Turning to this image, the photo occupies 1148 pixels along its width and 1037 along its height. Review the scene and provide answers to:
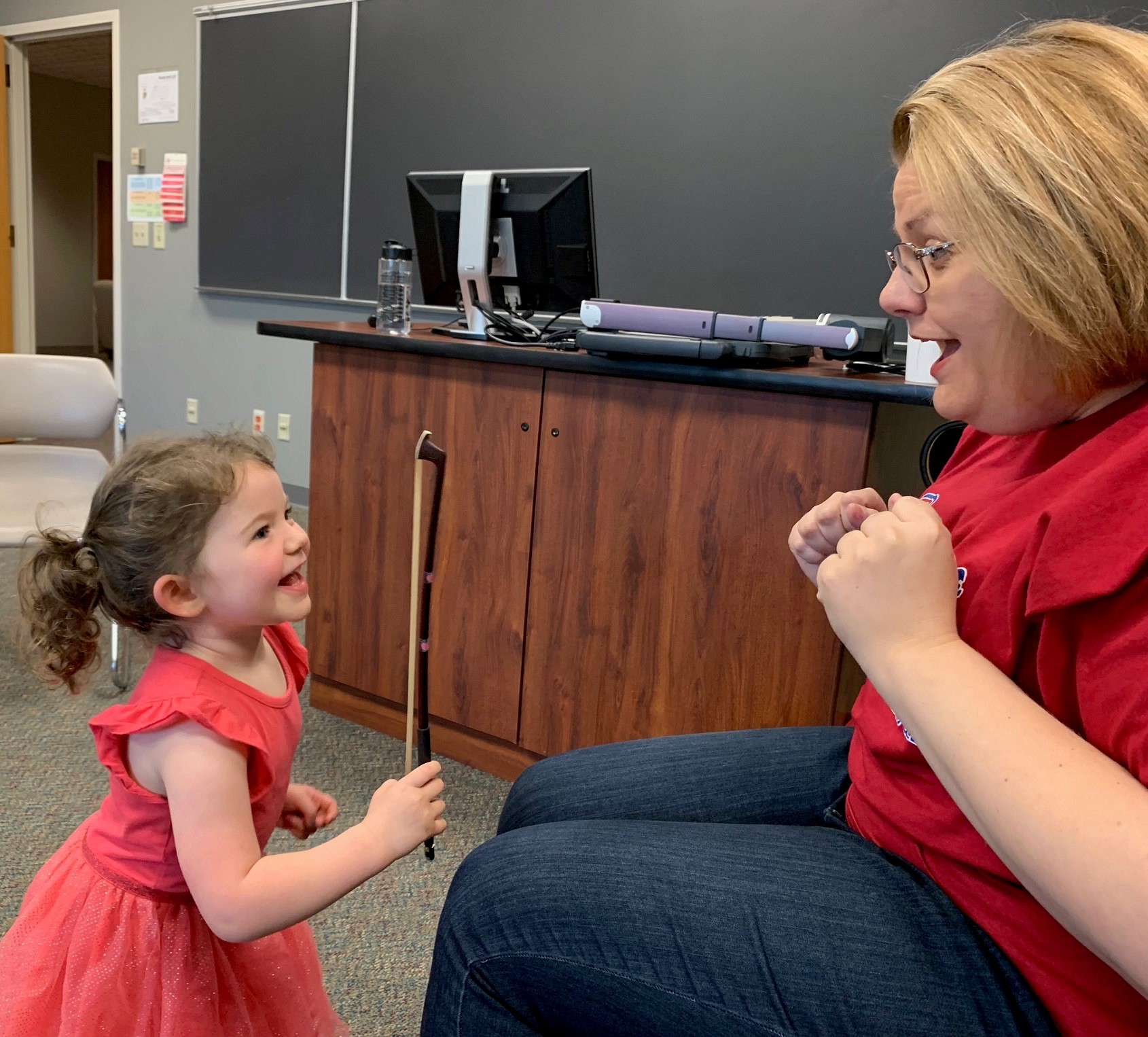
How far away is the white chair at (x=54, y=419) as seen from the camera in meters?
2.54

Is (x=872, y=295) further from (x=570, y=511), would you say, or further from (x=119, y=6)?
(x=119, y=6)

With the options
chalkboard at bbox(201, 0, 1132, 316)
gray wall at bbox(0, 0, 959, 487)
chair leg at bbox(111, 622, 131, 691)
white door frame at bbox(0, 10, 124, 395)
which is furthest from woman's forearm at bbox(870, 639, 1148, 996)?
white door frame at bbox(0, 10, 124, 395)

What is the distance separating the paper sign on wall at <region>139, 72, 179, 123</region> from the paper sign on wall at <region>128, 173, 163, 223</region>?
274 millimetres

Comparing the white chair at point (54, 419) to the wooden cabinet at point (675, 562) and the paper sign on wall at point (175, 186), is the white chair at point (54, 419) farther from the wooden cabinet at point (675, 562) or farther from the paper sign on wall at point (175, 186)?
the paper sign on wall at point (175, 186)

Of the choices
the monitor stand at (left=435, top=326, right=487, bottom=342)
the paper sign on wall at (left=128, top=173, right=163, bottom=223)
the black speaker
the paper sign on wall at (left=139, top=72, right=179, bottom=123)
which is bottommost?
the black speaker

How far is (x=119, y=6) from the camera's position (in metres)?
4.74

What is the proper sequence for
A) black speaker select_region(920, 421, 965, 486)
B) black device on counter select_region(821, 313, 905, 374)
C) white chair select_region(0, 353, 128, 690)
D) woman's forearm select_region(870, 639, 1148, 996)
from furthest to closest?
white chair select_region(0, 353, 128, 690) < black device on counter select_region(821, 313, 905, 374) < black speaker select_region(920, 421, 965, 486) < woman's forearm select_region(870, 639, 1148, 996)

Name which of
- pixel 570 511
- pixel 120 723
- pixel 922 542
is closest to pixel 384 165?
pixel 570 511

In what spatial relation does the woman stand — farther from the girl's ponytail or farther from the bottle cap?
the bottle cap

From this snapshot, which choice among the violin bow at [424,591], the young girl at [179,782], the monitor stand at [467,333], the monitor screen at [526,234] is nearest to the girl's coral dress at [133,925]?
the young girl at [179,782]

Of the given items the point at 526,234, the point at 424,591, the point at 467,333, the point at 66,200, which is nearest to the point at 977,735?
the point at 424,591

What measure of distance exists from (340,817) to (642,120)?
2536 millimetres

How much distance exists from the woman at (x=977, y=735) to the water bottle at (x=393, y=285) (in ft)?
5.50

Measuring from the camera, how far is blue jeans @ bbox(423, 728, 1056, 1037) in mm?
657
